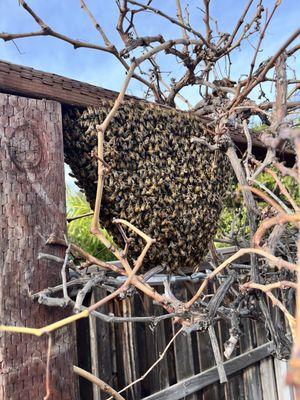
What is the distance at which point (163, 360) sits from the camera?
2.09 meters

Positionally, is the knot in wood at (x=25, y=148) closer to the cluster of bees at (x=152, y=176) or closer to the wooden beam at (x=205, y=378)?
the cluster of bees at (x=152, y=176)

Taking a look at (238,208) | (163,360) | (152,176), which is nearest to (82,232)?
(238,208)

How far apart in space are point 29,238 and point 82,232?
2.85 m

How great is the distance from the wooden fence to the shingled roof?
843mm

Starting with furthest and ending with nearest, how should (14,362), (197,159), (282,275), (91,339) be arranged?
(91,339), (282,275), (197,159), (14,362)

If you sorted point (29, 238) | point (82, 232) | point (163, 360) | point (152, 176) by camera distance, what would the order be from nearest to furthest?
point (29, 238) < point (152, 176) < point (163, 360) < point (82, 232)

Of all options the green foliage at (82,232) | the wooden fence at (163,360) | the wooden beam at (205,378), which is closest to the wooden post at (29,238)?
the wooden fence at (163,360)

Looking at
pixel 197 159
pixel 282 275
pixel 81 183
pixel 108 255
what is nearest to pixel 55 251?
pixel 81 183

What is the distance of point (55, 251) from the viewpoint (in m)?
0.89

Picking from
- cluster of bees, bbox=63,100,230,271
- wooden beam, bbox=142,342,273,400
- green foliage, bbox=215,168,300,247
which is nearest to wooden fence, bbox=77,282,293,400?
wooden beam, bbox=142,342,273,400

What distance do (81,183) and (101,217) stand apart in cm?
9

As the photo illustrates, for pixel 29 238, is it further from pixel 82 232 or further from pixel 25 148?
pixel 82 232

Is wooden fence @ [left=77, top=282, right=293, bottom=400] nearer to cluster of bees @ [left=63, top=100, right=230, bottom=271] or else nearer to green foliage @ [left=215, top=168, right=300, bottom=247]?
green foliage @ [left=215, top=168, right=300, bottom=247]

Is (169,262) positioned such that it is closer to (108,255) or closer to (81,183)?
(81,183)
